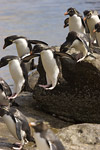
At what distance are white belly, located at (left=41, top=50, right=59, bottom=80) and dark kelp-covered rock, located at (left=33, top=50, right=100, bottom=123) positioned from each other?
245mm

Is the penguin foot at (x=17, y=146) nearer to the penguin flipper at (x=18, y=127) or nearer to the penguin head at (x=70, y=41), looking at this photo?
the penguin flipper at (x=18, y=127)

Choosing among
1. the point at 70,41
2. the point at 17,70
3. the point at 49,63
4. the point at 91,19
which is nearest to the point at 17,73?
the point at 17,70

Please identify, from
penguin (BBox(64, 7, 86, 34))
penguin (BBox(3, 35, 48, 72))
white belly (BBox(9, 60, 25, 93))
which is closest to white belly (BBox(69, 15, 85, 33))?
penguin (BBox(64, 7, 86, 34))

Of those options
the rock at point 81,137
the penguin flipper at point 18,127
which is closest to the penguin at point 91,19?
the rock at point 81,137

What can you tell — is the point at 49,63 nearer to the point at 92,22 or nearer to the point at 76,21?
the point at 76,21

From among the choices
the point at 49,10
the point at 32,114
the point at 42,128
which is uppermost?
the point at 49,10

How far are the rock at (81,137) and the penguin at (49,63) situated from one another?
1566 millimetres

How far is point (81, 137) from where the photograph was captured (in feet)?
18.4

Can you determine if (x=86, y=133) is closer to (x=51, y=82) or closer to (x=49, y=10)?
(x=51, y=82)

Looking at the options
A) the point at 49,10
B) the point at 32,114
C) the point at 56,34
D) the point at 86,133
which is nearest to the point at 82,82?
the point at 32,114

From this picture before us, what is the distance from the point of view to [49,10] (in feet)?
70.3

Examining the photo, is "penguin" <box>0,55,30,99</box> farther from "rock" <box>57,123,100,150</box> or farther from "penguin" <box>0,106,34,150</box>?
"rock" <box>57,123,100,150</box>

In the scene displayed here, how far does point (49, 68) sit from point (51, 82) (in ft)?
1.26

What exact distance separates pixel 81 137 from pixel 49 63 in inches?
73.6
